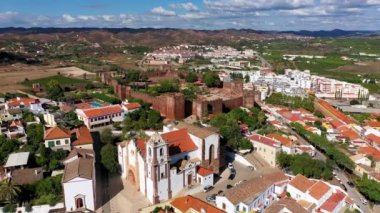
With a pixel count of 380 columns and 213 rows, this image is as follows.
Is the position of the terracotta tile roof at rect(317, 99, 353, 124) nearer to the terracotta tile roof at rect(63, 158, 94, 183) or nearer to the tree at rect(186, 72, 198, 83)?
the tree at rect(186, 72, 198, 83)

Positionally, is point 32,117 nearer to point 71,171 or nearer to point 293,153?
point 71,171

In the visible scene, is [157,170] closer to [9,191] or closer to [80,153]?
[80,153]

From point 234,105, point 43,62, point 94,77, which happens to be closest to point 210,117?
point 234,105

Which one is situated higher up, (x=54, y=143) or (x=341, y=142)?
(x=54, y=143)

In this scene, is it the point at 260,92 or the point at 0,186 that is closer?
the point at 0,186

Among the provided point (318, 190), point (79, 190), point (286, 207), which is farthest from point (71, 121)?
point (318, 190)

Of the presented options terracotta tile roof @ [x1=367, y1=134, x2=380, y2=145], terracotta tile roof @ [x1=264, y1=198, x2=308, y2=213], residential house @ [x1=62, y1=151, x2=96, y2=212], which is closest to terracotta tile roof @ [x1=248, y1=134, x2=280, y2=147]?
terracotta tile roof @ [x1=264, y1=198, x2=308, y2=213]
